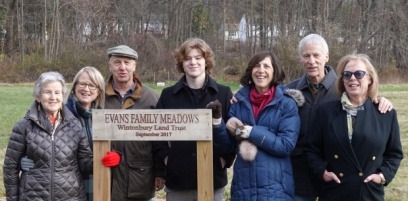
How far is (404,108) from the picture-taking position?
17.3 m

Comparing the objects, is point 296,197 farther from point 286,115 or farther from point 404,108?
point 404,108

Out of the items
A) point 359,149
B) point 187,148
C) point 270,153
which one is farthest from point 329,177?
point 187,148

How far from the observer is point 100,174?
4.60 m

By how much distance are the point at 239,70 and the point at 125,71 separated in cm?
3663

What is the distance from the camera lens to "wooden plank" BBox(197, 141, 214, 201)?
447 centimetres

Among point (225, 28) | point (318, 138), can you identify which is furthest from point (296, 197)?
point (225, 28)

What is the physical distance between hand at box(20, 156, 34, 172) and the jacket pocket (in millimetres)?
795

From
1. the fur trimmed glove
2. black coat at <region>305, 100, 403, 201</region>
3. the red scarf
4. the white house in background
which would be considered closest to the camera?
black coat at <region>305, 100, 403, 201</region>

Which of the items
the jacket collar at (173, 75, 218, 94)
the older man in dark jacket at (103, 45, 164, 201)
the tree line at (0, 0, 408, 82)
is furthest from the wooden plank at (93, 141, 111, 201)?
the tree line at (0, 0, 408, 82)

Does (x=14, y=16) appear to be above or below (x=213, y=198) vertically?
above

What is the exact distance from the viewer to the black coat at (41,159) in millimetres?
4434

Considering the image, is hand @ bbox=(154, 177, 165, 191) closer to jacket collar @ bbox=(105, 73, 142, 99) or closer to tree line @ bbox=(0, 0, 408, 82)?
jacket collar @ bbox=(105, 73, 142, 99)

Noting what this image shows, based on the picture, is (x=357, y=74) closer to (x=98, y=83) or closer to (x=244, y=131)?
(x=244, y=131)

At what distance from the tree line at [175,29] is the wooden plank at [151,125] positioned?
1257 inches
